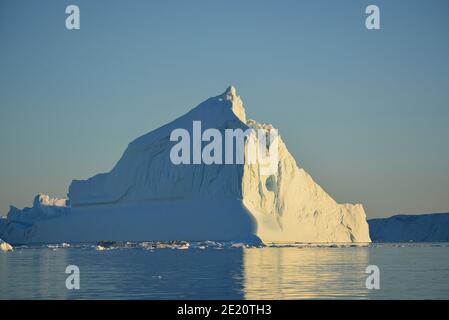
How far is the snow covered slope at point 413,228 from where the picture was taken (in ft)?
347

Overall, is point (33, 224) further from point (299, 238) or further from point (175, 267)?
point (175, 267)

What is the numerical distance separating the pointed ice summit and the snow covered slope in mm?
41545

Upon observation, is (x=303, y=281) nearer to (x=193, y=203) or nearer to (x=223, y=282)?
(x=223, y=282)

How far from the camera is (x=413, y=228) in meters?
108

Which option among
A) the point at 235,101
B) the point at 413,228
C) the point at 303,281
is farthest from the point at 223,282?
the point at 413,228

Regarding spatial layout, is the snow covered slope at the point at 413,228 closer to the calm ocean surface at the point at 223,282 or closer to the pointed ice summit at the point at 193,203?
the pointed ice summit at the point at 193,203

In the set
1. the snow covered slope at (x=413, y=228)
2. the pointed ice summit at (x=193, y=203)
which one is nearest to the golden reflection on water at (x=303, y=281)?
the pointed ice summit at (x=193, y=203)

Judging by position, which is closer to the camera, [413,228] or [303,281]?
[303,281]

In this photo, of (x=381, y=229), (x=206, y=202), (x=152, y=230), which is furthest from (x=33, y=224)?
(x=381, y=229)

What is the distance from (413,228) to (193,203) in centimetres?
5768

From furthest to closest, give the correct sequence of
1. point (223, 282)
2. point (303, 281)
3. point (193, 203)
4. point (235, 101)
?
point (235, 101)
point (193, 203)
point (303, 281)
point (223, 282)

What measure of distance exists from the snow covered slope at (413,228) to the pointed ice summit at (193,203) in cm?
4155

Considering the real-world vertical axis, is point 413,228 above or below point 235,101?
below
